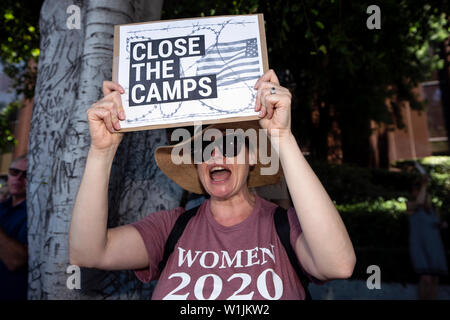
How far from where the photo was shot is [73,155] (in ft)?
7.34

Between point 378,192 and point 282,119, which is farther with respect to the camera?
point 378,192

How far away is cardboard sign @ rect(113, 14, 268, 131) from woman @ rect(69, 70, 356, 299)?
0.09m

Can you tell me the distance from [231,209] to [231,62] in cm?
83

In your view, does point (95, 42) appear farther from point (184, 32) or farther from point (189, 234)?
point (189, 234)

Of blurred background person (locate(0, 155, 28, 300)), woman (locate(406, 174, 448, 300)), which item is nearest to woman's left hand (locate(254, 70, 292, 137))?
blurred background person (locate(0, 155, 28, 300))

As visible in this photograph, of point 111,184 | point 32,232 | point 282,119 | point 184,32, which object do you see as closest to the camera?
point 282,119

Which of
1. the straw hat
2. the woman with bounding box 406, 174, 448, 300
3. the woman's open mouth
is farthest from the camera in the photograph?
the woman with bounding box 406, 174, 448, 300

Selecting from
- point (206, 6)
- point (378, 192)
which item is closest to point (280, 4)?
point (206, 6)

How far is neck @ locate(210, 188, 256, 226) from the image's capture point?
1.89m

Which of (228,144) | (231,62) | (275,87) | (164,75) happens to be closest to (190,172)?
(228,144)

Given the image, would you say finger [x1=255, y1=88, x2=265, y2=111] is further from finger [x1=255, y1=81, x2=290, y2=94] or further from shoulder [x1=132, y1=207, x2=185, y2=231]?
shoulder [x1=132, y1=207, x2=185, y2=231]

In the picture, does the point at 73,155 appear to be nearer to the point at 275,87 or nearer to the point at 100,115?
the point at 100,115

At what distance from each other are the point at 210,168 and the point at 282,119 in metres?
0.61
